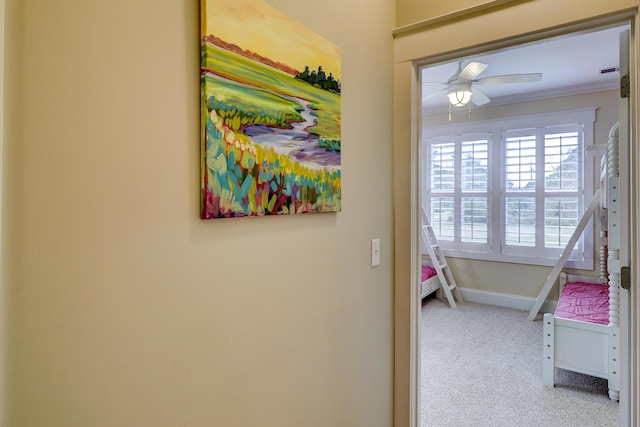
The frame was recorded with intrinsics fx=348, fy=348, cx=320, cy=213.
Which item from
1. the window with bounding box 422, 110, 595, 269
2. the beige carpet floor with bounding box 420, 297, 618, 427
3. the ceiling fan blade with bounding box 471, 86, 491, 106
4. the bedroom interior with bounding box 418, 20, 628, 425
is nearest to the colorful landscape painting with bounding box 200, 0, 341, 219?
the beige carpet floor with bounding box 420, 297, 618, 427

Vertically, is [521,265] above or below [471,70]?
below

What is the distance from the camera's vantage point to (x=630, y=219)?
1.24 meters

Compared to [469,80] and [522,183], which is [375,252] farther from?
[522,183]

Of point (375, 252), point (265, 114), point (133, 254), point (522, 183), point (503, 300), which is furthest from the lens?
point (503, 300)

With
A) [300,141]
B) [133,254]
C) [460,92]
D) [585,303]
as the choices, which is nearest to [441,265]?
[585,303]

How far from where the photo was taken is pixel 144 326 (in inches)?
28.6

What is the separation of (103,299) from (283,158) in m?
0.57

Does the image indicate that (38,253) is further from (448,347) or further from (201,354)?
(448,347)

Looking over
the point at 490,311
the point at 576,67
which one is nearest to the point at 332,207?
the point at 576,67

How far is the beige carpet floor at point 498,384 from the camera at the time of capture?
7.15ft

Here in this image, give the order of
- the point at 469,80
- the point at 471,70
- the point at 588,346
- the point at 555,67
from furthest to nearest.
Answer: the point at 555,67 < the point at 469,80 < the point at 471,70 < the point at 588,346

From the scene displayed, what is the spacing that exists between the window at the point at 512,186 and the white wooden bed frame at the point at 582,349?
1.75m

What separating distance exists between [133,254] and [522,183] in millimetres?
4398

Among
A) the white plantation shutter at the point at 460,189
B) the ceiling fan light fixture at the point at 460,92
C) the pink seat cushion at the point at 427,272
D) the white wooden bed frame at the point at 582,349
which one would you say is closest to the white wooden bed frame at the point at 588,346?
the white wooden bed frame at the point at 582,349
